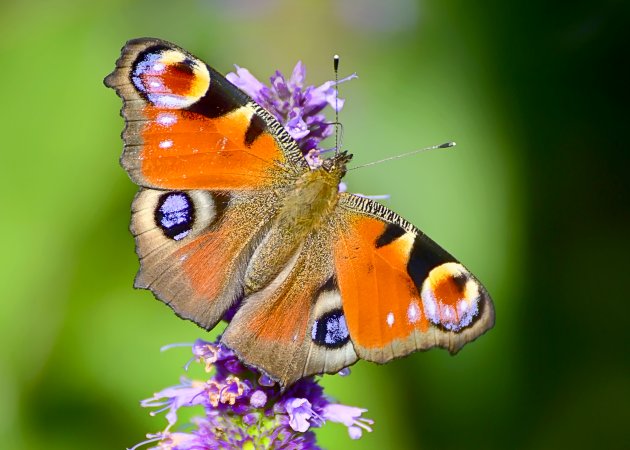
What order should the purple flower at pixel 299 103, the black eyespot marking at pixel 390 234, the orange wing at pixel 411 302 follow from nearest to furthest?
the orange wing at pixel 411 302
the black eyespot marking at pixel 390 234
the purple flower at pixel 299 103

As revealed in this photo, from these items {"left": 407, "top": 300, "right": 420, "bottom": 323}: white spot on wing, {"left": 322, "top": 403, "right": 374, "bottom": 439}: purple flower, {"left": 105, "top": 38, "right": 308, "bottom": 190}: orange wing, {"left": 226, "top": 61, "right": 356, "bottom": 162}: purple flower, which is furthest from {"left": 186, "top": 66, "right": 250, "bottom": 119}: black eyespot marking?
{"left": 322, "top": 403, "right": 374, "bottom": 439}: purple flower

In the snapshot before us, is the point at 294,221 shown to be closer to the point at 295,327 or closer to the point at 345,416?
the point at 295,327

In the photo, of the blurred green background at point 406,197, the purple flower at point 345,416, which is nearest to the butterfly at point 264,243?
the purple flower at point 345,416

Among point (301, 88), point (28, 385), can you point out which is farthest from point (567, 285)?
point (28, 385)

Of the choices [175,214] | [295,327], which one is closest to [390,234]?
[295,327]

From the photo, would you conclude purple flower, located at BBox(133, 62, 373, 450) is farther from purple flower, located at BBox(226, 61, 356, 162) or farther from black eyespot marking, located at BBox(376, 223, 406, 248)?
black eyespot marking, located at BBox(376, 223, 406, 248)

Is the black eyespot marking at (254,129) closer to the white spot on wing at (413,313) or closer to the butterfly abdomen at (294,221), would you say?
the butterfly abdomen at (294,221)
